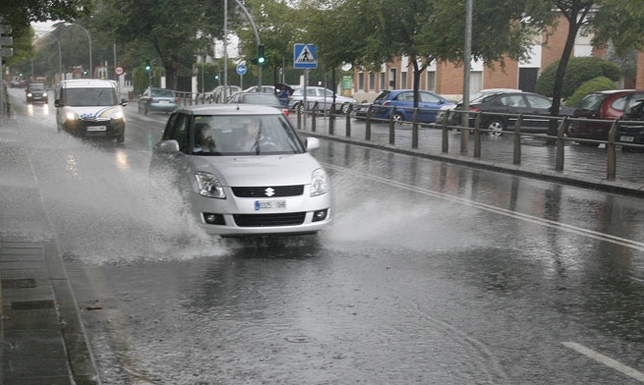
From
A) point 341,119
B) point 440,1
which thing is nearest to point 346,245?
point 440,1

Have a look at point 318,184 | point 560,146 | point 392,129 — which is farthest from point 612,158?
point 392,129

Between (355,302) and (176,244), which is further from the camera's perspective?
(176,244)

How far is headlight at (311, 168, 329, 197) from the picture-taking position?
979 centimetres

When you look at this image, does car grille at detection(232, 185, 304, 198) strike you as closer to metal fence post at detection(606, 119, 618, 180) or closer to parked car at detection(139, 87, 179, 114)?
metal fence post at detection(606, 119, 618, 180)

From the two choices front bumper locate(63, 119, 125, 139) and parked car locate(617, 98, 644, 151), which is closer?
parked car locate(617, 98, 644, 151)

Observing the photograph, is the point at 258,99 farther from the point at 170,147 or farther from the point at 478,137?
the point at 170,147

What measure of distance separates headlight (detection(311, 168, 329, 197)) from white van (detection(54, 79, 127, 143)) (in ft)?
59.5

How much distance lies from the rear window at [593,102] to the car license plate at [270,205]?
18198mm

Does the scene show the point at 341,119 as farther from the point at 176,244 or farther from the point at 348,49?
the point at 176,244

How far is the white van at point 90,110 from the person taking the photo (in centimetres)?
2712

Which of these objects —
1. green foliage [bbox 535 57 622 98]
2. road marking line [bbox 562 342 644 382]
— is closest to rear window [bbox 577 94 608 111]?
road marking line [bbox 562 342 644 382]

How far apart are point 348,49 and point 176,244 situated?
1098 inches

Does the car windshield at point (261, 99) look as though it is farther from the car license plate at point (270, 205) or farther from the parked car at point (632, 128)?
the car license plate at point (270, 205)

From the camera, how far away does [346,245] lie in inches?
385
